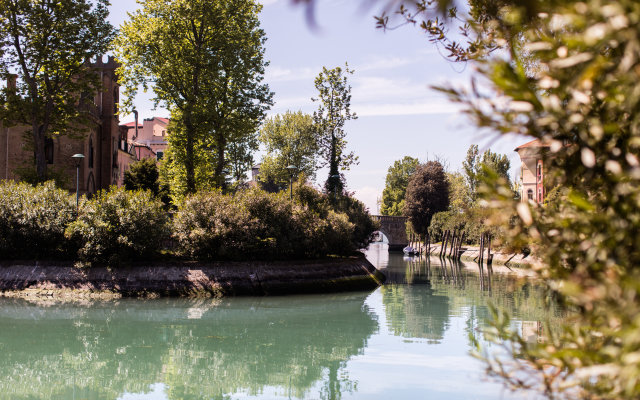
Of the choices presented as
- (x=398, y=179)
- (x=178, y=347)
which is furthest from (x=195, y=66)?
(x=398, y=179)

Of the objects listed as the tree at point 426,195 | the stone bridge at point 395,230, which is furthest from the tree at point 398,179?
the tree at point 426,195

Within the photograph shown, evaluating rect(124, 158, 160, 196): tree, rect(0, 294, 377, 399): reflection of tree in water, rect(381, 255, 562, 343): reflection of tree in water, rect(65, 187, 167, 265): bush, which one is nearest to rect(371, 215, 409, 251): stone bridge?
rect(124, 158, 160, 196): tree

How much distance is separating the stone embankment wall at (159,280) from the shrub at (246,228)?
32.8 inches

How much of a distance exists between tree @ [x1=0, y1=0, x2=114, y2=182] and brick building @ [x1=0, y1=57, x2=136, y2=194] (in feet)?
21.8

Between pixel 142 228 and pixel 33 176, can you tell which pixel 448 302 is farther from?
pixel 33 176

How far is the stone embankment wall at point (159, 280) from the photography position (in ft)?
99.9

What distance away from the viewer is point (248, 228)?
33.0 m

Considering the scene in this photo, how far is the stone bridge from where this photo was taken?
4146 inches

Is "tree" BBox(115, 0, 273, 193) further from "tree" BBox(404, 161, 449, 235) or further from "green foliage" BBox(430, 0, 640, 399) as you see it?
"tree" BBox(404, 161, 449, 235)

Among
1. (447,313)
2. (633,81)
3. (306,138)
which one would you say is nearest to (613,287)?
(633,81)

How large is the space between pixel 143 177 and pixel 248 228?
3025 cm

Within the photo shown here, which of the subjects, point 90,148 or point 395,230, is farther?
point 395,230

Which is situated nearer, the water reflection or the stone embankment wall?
the water reflection

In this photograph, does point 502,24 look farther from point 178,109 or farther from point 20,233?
point 178,109
